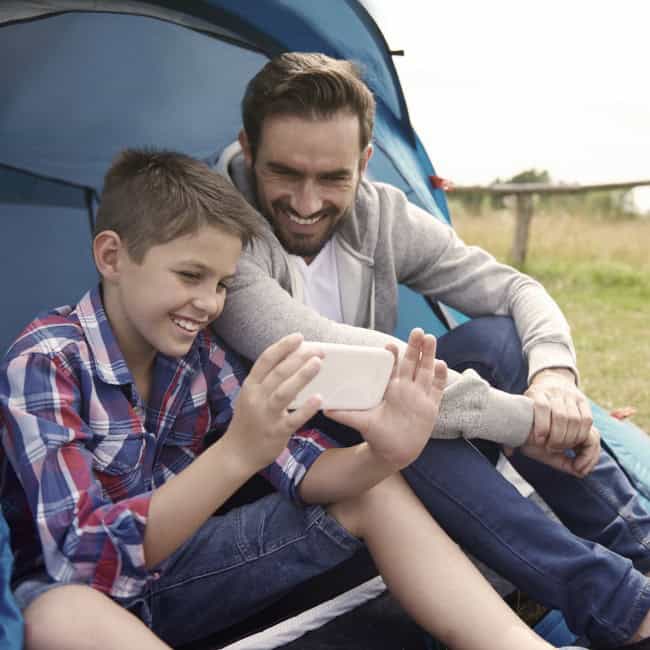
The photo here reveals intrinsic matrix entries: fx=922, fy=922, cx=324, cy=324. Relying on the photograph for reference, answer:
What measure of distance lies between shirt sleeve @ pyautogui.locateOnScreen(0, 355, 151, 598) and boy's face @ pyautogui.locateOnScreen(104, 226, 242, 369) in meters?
0.14

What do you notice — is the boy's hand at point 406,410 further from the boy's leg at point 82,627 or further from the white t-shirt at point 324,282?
the white t-shirt at point 324,282

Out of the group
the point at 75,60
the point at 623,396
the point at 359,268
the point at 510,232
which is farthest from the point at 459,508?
the point at 510,232

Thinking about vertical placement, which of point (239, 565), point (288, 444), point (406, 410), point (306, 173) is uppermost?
point (306, 173)

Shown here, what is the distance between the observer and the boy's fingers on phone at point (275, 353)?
90cm

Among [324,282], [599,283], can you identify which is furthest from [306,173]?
[599,283]

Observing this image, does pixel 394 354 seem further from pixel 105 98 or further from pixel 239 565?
pixel 105 98

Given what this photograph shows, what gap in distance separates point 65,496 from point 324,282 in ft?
2.13

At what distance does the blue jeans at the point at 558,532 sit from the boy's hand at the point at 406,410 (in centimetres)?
13

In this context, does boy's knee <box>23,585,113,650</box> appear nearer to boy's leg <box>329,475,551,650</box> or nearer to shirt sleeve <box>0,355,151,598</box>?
shirt sleeve <box>0,355,151,598</box>

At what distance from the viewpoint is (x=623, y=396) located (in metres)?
2.63

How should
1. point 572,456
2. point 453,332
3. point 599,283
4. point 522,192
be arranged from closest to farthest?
point 572,456 < point 453,332 < point 599,283 < point 522,192

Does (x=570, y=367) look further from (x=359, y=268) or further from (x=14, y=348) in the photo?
(x=14, y=348)

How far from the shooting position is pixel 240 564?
3.59 feet

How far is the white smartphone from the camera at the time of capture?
3.25 ft
